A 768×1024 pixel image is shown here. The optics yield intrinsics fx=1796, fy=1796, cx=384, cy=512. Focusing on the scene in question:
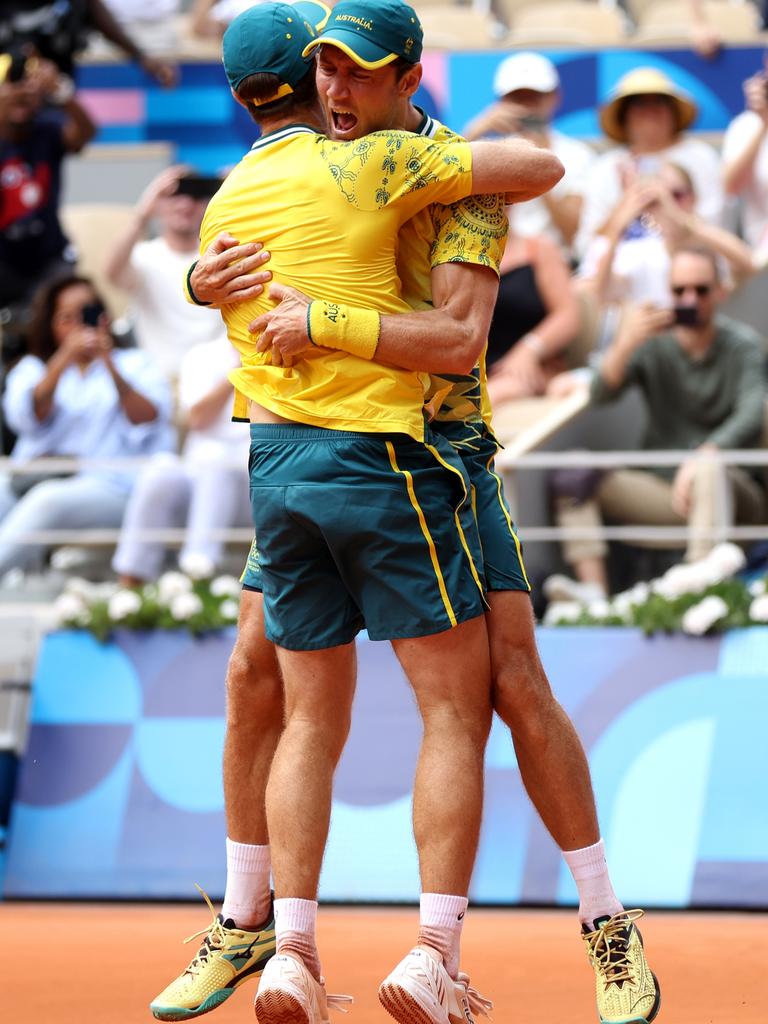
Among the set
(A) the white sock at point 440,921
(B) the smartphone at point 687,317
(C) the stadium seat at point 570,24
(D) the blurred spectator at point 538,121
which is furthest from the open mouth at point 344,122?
(C) the stadium seat at point 570,24

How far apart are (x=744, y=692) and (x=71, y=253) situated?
224 inches

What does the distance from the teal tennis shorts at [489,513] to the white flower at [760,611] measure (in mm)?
2731

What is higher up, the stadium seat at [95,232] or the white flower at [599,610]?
the stadium seat at [95,232]

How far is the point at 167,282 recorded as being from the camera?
9898mm

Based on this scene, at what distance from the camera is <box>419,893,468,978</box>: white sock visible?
404 cm

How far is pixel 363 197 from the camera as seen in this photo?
13.3 ft

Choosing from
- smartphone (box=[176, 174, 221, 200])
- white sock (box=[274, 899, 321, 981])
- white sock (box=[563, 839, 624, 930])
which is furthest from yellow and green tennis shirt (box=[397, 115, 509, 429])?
smartphone (box=[176, 174, 221, 200])

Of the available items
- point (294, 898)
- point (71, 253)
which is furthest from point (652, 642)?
point (71, 253)

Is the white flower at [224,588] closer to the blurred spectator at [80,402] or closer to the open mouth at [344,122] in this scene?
the blurred spectator at [80,402]

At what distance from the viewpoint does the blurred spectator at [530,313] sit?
8695mm

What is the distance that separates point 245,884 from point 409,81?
6.87ft

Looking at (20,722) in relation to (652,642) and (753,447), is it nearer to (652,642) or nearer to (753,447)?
(652,642)

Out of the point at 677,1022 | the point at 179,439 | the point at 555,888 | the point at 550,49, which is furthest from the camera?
the point at 550,49

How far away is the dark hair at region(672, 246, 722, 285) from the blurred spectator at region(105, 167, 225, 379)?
2.64 m
